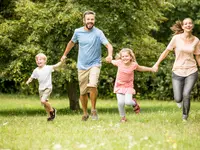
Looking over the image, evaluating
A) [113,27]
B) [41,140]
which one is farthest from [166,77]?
[41,140]

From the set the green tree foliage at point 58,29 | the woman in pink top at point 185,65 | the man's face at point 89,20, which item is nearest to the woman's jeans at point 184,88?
the woman in pink top at point 185,65

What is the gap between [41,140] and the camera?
9109mm

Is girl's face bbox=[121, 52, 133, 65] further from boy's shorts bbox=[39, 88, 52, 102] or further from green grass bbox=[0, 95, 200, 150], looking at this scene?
boy's shorts bbox=[39, 88, 52, 102]

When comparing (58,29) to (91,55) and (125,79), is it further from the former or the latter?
(125,79)

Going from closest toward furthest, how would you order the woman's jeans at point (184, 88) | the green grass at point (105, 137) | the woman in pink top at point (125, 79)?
the green grass at point (105, 137) < the woman's jeans at point (184, 88) < the woman in pink top at point (125, 79)

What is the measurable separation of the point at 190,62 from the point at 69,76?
24.6 feet

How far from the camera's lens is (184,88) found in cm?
1221

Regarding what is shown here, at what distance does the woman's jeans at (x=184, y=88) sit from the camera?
12.1 meters

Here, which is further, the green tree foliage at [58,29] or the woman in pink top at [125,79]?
the green tree foliage at [58,29]

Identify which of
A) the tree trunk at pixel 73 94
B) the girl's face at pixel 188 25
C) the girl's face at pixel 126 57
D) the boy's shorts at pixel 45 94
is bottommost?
the tree trunk at pixel 73 94

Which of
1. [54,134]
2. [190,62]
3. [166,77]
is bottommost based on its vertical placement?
[166,77]

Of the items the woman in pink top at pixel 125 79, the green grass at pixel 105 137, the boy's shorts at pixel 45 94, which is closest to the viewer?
the green grass at pixel 105 137

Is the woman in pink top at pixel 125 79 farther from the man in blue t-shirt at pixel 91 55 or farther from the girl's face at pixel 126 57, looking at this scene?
the man in blue t-shirt at pixel 91 55

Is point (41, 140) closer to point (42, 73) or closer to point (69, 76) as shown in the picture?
point (42, 73)
